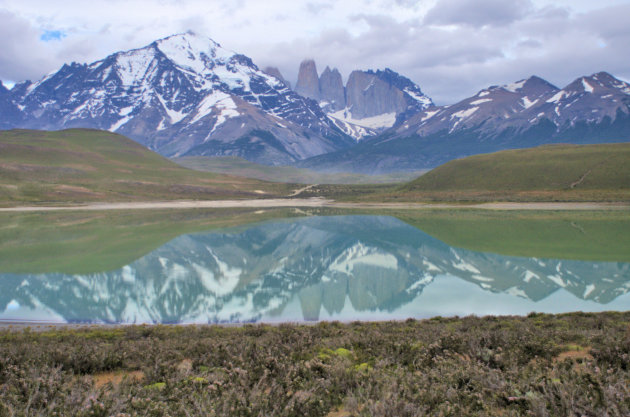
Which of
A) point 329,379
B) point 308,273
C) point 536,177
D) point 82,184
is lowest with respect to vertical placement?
point 308,273

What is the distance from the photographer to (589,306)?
2348cm

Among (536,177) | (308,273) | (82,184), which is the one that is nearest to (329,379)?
(308,273)

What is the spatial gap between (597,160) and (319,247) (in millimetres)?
123966

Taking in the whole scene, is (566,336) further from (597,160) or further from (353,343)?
(597,160)

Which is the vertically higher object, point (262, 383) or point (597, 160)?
point (597, 160)

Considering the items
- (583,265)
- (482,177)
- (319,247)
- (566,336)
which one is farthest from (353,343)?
(482,177)

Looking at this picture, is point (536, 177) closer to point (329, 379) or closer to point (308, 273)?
point (308, 273)

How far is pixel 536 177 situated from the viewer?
442ft

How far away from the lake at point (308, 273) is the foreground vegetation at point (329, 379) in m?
10.8

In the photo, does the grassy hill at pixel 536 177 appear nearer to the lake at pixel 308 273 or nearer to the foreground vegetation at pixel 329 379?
the lake at pixel 308 273

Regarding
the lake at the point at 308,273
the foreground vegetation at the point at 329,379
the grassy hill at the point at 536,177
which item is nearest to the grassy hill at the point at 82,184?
the grassy hill at the point at 536,177

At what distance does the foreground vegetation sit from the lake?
10.8m

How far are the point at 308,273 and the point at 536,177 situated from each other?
4730 inches

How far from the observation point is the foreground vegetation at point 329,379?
6332mm
